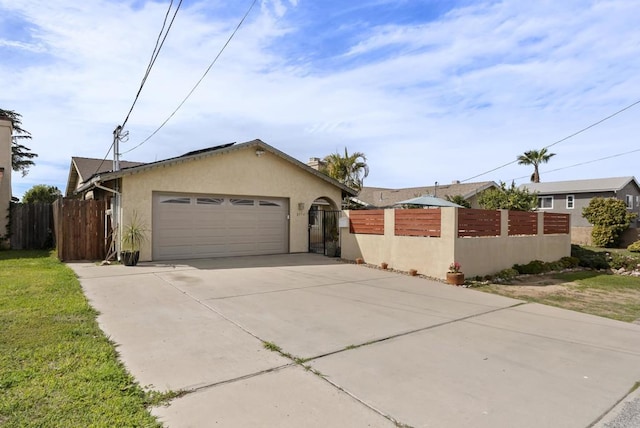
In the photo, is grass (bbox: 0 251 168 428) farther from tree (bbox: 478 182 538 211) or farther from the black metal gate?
tree (bbox: 478 182 538 211)

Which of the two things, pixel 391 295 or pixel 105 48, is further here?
pixel 105 48

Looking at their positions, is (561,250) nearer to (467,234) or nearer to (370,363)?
(467,234)

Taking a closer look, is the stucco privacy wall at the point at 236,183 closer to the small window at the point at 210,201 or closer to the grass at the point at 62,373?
the small window at the point at 210,201

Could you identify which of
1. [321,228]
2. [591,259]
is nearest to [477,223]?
[591,259]

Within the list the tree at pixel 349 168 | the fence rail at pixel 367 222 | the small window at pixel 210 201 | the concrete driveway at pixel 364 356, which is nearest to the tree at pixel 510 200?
the fence rail at pixel 367 222

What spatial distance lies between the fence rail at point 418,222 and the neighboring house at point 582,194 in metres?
22.0

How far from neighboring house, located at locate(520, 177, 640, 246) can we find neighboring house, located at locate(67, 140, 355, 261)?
21.9 metres

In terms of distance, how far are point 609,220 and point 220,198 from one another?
832 inches

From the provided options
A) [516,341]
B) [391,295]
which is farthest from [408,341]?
[391,295]

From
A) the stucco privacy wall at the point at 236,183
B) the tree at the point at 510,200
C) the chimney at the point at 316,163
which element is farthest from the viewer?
the chimney at the point at 316,163

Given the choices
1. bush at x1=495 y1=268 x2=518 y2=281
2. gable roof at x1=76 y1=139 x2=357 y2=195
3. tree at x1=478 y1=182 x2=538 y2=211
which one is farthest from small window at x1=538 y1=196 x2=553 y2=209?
bush at x1=495 y1=268 x2=518 y2=281

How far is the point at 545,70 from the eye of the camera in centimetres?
1257

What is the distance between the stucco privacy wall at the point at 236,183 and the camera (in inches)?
459

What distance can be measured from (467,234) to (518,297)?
7.50 ft
